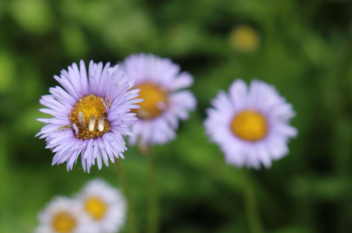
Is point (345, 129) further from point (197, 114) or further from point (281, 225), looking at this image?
point (197, 114)

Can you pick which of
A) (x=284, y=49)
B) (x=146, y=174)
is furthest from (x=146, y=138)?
(x=284, y=49)

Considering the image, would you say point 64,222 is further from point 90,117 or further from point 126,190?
point 90,117

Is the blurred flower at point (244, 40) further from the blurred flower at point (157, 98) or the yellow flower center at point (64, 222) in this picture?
the yellow flower center at point (64, 222)

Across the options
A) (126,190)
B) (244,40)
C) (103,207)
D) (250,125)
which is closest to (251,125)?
(250,125)

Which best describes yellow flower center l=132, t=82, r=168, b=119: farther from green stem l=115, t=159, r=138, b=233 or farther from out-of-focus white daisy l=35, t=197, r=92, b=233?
out-of-focus white daisy l=35, t=197, r=92, b=233

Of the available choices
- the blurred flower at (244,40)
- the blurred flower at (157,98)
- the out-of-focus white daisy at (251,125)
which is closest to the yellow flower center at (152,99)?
the blurred flower at (157,98)

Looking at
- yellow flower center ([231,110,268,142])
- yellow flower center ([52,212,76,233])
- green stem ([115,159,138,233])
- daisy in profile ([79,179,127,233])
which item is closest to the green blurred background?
daisy in profile ([79,179,127,233])
